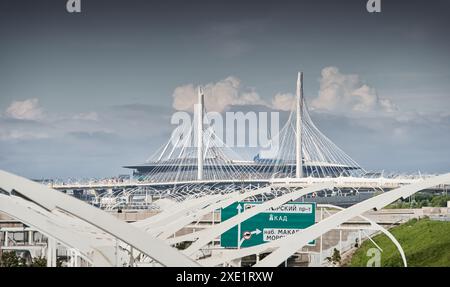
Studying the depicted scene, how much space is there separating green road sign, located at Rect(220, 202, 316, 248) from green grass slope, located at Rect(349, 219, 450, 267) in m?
1.16

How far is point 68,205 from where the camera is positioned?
199 inches

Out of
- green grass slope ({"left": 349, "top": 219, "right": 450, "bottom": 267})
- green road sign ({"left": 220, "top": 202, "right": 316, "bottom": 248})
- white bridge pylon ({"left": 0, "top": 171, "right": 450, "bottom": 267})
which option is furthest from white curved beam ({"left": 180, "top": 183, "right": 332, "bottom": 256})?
green grass slope ({"left": 349, "top": 219, "right": 450, "bottom": 267})

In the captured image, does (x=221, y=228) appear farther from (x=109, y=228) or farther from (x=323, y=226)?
(x=109, y=228)

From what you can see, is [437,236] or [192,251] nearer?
[192,251]

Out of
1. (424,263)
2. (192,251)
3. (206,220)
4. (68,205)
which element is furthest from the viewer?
(206,220)

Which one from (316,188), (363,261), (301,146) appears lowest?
(363,261)

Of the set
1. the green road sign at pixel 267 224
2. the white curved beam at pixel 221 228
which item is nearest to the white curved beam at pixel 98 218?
the white curved beam at pixel 221 228

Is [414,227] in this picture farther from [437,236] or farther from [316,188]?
[316,188]

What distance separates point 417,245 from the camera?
11664mm

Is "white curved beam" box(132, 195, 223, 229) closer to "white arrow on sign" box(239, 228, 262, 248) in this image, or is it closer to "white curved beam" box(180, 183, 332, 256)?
"white arrow on sign" box(239, 228, 262, 248)

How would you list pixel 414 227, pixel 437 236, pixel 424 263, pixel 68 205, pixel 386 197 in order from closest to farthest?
pixel 68 205 → pixel 386 197 → pixel 424 263 → pixel 437 236 → pixel 414 227
